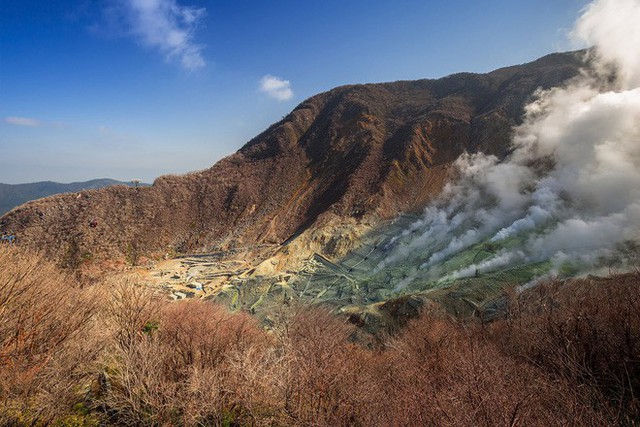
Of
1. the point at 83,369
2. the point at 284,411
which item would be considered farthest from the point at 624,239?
the point at 83,369

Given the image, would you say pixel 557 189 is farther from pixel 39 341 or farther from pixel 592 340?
pixel 39 341

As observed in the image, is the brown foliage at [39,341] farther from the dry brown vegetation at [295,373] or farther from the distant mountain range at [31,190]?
the distant mountain range at [31,190]

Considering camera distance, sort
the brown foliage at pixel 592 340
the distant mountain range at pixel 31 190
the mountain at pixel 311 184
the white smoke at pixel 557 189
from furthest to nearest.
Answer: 1. the distant mountain range at pixel 31 190
2. the mountain at pixel 311 184
3. the white smoke at pixel 557 189
4. the brown foliage at pixel 592 340

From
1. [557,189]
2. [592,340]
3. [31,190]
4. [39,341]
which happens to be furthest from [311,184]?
[31,190]

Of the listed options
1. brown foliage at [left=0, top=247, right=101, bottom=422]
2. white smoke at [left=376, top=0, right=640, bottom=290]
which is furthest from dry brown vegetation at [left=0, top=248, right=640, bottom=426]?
white smoke at [left=376, top=0, right=640, bottom=290]

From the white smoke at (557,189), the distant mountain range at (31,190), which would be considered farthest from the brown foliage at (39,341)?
the distant mountain range at (31,190)

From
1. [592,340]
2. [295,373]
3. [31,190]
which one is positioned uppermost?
[31,190]

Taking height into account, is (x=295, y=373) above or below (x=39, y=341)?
below
